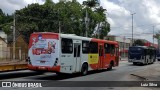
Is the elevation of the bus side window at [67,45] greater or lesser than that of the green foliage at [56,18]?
lesser

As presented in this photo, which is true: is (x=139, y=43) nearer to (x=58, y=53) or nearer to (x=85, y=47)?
(x=85, y=47)

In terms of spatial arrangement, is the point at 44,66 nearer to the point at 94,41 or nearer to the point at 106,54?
the point at 94,41

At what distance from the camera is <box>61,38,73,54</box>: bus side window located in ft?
74.6

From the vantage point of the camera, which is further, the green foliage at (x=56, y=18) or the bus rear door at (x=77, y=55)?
the green foliage at (x=56, y=18)

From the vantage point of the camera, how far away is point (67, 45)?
2328cm

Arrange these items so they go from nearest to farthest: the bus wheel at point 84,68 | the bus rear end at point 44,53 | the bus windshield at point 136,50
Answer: the bus rear end at point 44,53
the bus wheel at point 84,68
the bus windshield at point 136,50

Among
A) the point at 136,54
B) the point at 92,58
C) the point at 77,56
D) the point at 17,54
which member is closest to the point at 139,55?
the point at 136,54

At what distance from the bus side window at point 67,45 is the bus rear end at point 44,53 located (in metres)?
0.67

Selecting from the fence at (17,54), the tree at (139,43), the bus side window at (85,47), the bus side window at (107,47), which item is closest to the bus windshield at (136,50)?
the bus side window at (107,47)

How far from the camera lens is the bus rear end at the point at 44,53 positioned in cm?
2209

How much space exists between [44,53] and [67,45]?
1.74m

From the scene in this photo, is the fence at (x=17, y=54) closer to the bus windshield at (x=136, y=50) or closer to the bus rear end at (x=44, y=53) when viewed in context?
the bus rear end at (x=44, y=53)

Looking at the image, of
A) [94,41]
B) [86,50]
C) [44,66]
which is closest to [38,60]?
[44,66]

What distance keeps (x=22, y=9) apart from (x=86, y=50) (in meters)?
49.5
